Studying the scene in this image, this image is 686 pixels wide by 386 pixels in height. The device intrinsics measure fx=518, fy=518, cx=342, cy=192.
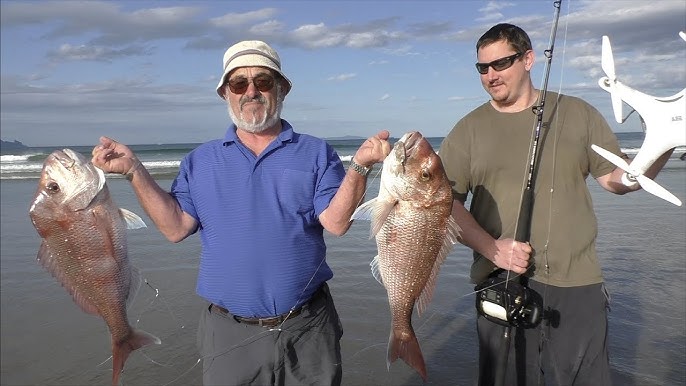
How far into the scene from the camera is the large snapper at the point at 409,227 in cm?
300

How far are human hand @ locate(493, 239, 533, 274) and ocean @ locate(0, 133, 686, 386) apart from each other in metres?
1.13

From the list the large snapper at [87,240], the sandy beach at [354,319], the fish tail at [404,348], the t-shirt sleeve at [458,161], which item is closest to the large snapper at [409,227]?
the fish tail at [404,348]

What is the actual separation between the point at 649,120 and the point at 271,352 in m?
2.62

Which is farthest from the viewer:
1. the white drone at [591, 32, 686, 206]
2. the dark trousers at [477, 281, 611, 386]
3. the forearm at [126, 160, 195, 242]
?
the dark trousers at [477, 281, 611, 386]

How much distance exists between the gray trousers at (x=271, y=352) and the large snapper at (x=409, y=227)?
497 mm

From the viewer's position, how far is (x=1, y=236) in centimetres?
1084

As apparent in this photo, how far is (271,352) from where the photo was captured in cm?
337

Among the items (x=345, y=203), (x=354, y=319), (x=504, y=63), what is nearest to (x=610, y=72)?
(x=504, y=63)

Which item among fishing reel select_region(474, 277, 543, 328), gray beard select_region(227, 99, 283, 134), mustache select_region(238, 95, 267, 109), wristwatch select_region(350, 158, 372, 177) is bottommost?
fishing reel select_region(474, 277, 543, 328)

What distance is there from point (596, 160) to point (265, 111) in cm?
233

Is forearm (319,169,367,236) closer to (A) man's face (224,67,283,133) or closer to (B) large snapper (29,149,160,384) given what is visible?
(A) man's face (224,67,283,133)

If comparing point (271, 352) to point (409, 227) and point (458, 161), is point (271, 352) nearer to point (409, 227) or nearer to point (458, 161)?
point (409, 227)

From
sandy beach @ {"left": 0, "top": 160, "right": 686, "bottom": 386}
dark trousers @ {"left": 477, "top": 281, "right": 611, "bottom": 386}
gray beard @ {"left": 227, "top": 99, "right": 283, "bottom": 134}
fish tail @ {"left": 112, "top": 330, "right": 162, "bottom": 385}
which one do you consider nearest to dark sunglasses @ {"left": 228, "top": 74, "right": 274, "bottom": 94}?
gray beard @ {"left": 227, "top": 99, "right": 283, "bottom": 134}

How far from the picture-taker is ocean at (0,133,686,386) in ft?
17.6
